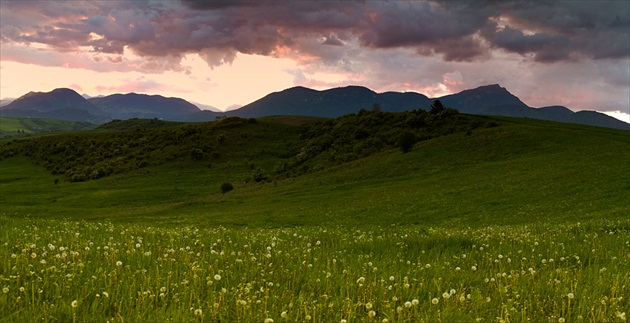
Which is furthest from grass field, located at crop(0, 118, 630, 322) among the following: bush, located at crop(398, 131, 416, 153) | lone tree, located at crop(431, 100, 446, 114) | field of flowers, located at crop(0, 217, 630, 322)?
lone tree, located at crop(431, 100, 446, 114)

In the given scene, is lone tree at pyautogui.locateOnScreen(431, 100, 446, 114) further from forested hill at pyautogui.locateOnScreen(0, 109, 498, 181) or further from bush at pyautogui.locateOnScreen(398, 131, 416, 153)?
bush at pyautogui.locateOnScreen(398, 131, 416, 153)

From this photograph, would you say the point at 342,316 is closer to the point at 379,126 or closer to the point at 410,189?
the point at 410,189

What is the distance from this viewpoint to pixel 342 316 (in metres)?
4.66

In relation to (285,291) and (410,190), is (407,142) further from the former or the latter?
(285,291)

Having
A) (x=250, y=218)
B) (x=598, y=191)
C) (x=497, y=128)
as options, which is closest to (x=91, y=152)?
(x=250, y=218)

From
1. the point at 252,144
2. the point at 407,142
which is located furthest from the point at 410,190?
the point at 252,144

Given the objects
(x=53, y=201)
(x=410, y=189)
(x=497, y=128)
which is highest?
(x=497, y=128)

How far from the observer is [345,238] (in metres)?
12.7

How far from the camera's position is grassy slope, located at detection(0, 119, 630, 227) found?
38.4 m

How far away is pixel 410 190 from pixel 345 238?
41064mm

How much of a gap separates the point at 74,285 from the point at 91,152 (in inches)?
5509

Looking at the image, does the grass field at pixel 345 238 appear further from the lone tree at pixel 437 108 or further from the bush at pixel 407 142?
the lone tree at pixel 437 108

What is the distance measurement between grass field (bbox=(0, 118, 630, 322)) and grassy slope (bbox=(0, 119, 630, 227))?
0.36 metres

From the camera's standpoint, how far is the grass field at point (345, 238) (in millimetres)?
5043
